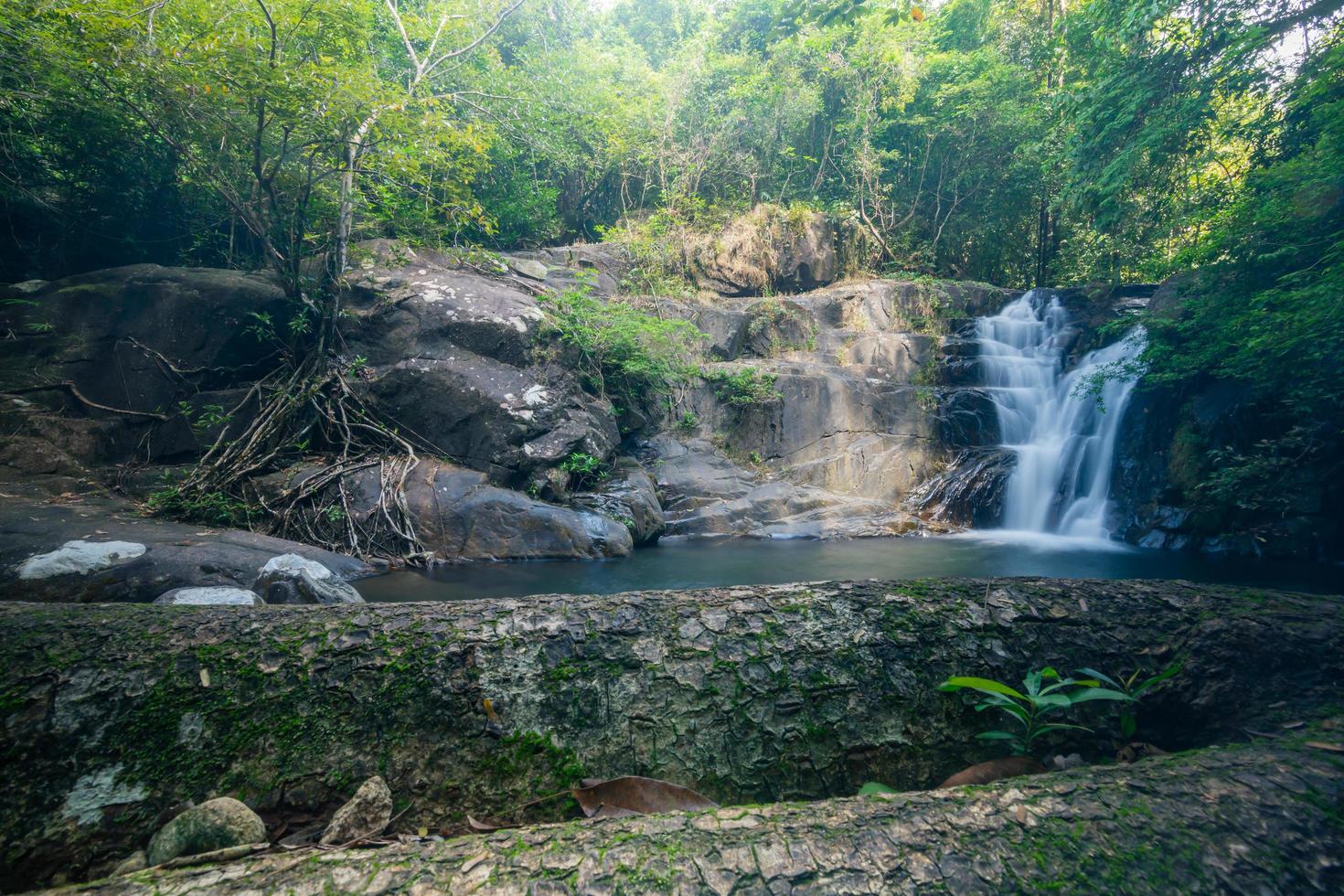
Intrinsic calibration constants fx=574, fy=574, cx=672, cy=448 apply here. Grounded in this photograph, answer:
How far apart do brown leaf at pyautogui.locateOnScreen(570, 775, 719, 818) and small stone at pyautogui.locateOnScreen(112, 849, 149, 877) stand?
2.33 ft

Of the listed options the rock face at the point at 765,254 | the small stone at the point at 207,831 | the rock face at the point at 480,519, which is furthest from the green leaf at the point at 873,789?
the rock face at the point at 765,254

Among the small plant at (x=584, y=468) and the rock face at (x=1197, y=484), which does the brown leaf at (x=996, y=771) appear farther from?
the rock face at (x=1197, y=484)

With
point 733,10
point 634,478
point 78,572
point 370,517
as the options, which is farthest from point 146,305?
point 733,10

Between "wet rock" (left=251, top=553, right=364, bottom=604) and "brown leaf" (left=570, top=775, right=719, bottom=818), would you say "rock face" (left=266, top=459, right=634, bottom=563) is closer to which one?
"wet rock" (left=251, top=553, right=364, bottom=604)

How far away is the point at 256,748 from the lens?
1.10 m

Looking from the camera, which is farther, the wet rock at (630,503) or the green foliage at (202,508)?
the wet rock at (630,503)

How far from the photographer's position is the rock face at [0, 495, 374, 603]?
4398 mm

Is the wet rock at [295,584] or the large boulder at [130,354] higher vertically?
the large boulder at [130,354]

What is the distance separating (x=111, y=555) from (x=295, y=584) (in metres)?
1.46

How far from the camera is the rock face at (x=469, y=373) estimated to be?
26.3ft

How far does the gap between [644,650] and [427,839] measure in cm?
52

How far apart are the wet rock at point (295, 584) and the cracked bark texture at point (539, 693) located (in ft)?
12.7

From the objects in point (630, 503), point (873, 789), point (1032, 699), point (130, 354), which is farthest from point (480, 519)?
point (1032, 699)

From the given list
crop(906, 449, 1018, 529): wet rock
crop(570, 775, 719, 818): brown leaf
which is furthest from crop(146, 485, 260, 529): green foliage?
Result: crop(906, 449, 1018, 529): wet rock
